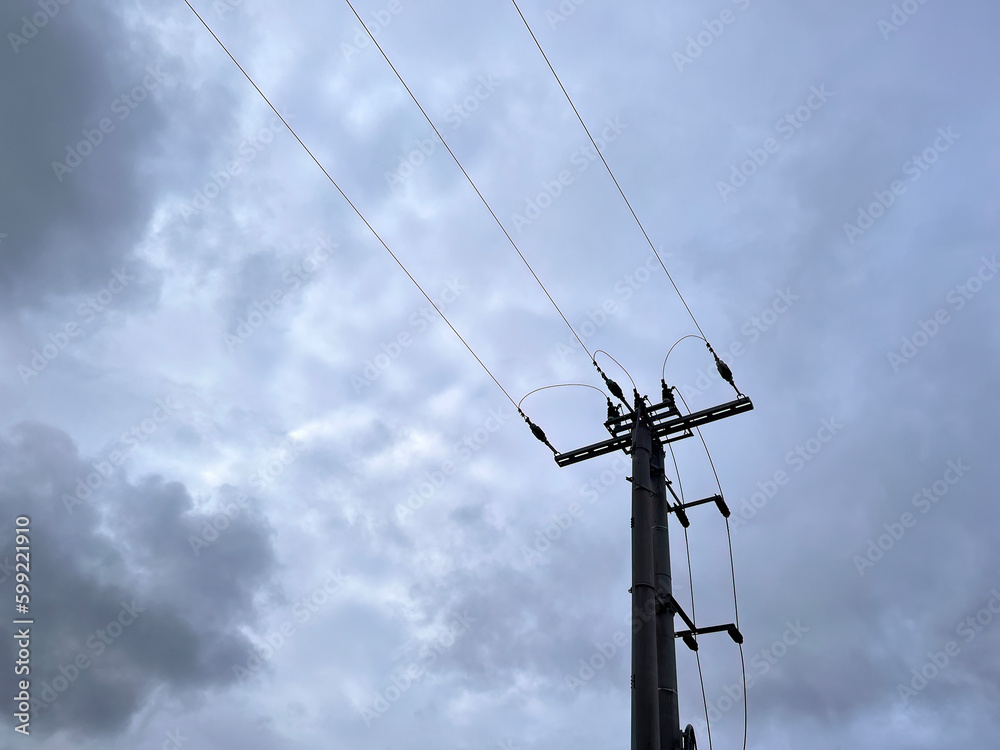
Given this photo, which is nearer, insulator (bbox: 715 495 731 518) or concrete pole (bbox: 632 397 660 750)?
concrete pole (bbox: 632 397 660 750)

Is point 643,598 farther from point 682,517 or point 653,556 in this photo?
point 682,517

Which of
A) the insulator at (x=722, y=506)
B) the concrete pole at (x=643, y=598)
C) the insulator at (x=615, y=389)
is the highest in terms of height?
the insulator at (x=615, y=389)

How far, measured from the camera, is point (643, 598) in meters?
13.0

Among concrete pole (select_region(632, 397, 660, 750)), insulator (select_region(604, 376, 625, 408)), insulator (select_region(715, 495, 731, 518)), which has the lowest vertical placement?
concrete pole (select_region(632, 397, 660, 750))

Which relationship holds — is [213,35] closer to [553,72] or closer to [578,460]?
[553,72]

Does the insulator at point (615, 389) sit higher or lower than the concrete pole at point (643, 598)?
higher

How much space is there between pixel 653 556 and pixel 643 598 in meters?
1.00

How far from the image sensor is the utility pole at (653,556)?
12070 mm

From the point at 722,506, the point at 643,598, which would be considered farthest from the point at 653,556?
the point at 722,506

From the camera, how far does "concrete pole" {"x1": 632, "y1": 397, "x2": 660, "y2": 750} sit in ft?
38.5

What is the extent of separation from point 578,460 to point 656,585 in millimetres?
3882

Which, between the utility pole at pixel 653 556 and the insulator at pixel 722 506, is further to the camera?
the insulator at pixel 722 506

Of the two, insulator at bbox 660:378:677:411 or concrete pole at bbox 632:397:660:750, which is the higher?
insulator at bbox 660:378:677:411

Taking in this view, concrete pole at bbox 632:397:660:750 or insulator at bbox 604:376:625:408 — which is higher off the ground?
insulator at bbox 604:376:625:408
